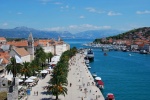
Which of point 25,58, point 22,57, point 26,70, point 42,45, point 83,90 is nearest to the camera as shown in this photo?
point 83,90

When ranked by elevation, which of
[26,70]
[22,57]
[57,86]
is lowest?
[57,86]

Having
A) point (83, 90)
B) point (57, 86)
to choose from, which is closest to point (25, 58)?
point (83, 90)

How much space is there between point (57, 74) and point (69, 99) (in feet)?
14.9

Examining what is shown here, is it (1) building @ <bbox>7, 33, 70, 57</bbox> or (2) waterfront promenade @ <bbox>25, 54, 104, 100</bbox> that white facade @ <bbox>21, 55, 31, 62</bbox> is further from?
(2) waterfront promenade @ <bbox>25, 54, 104, 100</bbox>

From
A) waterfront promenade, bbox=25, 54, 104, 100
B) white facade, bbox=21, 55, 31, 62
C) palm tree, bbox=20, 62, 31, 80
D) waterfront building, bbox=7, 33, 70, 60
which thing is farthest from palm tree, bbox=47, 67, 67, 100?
waterfront building, bbox=7, 33, 70, 60

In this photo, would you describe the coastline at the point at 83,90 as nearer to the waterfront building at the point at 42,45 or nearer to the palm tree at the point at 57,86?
the palm tree at the point at 57,86

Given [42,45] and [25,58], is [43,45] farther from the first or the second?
[25,58]

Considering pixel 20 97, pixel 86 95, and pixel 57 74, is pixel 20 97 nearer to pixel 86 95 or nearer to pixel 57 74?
pixel 57 74

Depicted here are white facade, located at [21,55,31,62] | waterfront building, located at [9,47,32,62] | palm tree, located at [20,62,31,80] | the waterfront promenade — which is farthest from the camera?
white facade, located at [21,55,31,62]

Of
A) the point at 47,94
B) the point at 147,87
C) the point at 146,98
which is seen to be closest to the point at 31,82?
the point at 47,94

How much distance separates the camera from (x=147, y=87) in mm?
78938

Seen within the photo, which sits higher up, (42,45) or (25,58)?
(42,45)

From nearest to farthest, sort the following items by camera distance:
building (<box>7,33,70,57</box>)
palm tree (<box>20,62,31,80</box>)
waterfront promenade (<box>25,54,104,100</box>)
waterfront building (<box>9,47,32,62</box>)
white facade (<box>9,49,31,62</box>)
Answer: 1. waterfront promenade (<box>25,54,104,100</box>)
2. palm tree (<box>20,62,31,80</box>)
3. white facade (<box>9,49,31,62</box>)
4. waterfront building (<box>9,47,32,62</box>)
5. building (<box>7,33,70,57</box>)

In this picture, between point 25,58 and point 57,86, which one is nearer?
point 57,86
